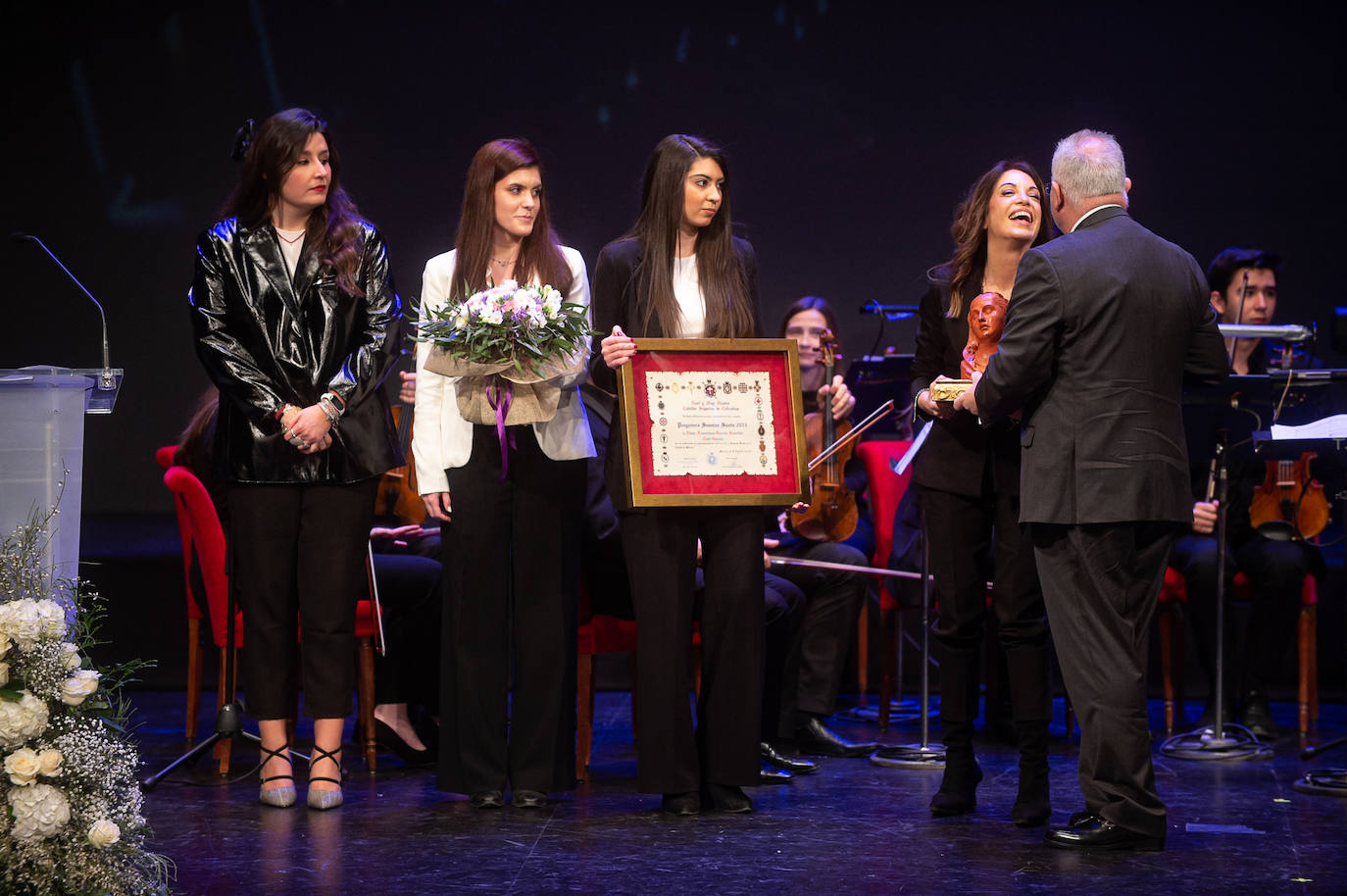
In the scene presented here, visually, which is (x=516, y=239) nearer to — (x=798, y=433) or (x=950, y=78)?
(x=798, y=433)

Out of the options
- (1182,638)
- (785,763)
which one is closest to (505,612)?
(785,763)

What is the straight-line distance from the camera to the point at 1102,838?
340 cm

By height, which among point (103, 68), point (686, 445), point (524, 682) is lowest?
point (524, 682)

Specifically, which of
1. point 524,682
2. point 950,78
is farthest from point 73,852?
point 950,78

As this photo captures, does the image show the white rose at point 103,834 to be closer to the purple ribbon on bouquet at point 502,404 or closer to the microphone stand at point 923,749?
the purple ribbon on bouquet at point 502,404

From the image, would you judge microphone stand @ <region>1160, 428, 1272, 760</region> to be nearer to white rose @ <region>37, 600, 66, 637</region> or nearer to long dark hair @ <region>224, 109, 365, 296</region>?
long dark hair @ <region>224, 109, 365, 296</region>

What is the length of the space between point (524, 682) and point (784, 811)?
790 millimetres

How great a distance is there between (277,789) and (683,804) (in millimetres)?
1130

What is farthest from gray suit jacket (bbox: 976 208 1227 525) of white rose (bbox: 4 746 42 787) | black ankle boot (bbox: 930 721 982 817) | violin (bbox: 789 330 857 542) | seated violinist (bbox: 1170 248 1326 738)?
white rose (bbox: 4 746 42 787)

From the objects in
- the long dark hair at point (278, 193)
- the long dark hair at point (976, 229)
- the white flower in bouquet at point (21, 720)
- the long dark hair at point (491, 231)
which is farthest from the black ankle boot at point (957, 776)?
the white flower in bouquet at point (21, 720)

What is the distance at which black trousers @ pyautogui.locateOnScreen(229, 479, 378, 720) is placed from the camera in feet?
12.9

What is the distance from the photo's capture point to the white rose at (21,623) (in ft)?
8.00

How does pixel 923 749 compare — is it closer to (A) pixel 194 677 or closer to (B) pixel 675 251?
(B) pixel 675 251

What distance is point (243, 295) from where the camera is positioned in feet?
13.0
